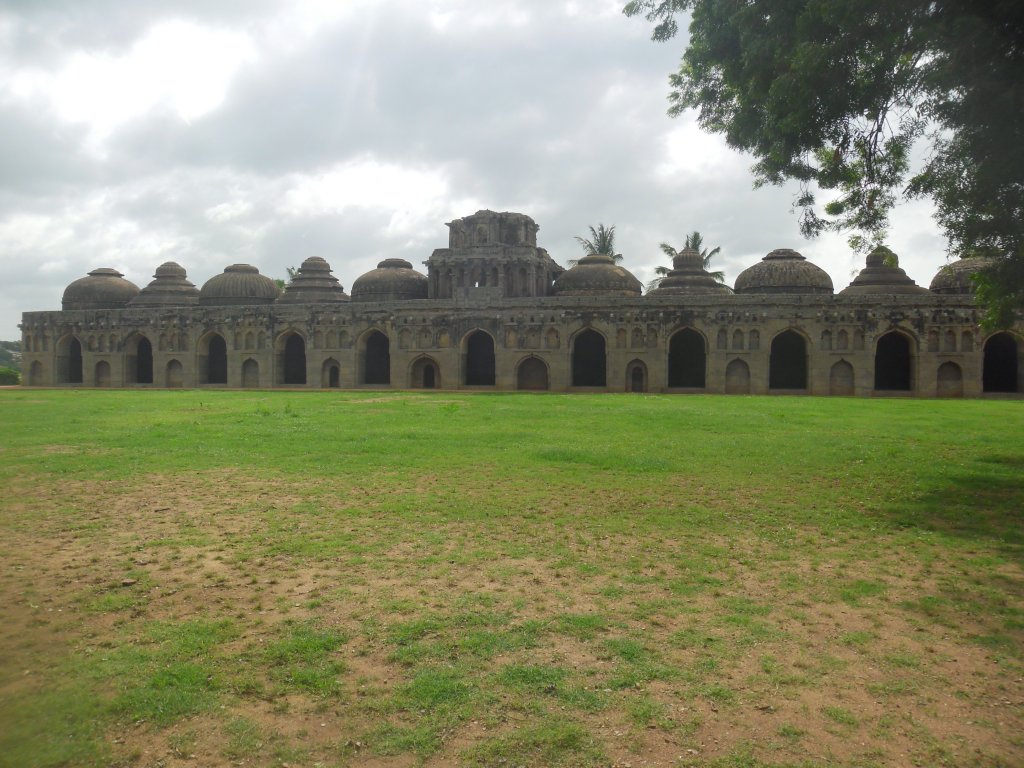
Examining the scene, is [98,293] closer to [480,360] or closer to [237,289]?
[237,289]

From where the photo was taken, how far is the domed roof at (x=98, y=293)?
62.3 m

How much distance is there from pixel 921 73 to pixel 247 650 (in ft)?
42.7

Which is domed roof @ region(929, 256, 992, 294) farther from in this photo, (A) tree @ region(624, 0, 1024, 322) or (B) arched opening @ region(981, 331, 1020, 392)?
(A) tree @ region(624, 0, 1024, 322)

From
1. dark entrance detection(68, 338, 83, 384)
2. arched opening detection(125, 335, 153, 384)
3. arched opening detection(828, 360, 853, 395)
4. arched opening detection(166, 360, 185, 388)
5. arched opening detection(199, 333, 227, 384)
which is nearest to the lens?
arched opening detection(828, 360, 853, 395)

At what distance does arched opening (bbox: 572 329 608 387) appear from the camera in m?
49.2

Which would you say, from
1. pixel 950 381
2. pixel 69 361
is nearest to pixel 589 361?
pixel 950 381

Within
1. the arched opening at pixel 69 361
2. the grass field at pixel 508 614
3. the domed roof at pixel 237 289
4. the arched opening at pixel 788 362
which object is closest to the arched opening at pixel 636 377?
the arched opening at pixel 788 362

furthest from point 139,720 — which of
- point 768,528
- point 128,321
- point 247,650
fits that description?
point 128,321

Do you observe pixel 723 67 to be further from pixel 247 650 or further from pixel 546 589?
pixel 247 650

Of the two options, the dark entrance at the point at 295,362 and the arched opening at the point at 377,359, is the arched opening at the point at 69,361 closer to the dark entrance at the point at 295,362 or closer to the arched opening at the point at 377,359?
the dark entrance at the point at 295,362

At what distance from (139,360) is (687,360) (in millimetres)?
40804

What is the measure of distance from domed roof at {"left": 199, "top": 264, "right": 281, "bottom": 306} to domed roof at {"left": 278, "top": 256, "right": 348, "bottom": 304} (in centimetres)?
197

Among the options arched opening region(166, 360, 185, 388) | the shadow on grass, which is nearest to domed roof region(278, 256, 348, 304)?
arched opening region(166, 360, 185, 388)

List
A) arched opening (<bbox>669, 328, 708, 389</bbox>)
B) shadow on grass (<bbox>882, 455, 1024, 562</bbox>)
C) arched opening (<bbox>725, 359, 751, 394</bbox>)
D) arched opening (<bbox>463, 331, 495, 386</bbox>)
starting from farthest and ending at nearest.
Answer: arched opening (<bbox>463, 331, 495, 386</bbox>) → arched opening (<bbox>669, 328, 708, 389</bbox>) → arched opening (<bbox>725, 359, 751, 394</bbox>) → shadow on grass (<bbox>882, 455, 1024, 562</bbox>)
